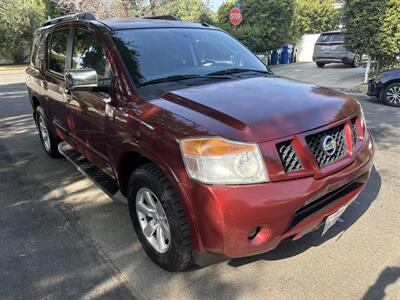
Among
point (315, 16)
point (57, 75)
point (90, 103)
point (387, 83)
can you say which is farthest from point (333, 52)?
point (90, 103)

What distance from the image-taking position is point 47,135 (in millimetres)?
5773

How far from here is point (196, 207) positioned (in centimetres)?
244

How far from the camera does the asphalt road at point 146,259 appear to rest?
2.80 m

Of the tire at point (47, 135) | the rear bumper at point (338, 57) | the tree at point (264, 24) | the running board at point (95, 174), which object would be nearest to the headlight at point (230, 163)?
the running board at point (95, 174)

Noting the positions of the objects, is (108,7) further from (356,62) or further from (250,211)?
(250,211)

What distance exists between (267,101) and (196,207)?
101 centimetres

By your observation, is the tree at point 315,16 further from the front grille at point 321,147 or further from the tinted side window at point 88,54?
the front grille at point 321,147

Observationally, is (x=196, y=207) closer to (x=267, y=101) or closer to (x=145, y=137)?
(x=145, y=137)

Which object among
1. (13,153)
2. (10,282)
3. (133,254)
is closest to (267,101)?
(133,254)

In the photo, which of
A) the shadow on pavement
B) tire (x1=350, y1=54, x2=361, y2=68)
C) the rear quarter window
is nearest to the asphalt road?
the shadow on pavement

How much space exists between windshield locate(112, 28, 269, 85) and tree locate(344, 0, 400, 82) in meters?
9.59

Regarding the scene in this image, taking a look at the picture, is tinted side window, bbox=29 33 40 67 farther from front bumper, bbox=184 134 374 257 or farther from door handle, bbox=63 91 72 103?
front bumper, bbox=184 134 374 257

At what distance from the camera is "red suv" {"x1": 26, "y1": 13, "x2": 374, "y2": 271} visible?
2.38 meters

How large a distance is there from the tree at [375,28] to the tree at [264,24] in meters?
8.95
